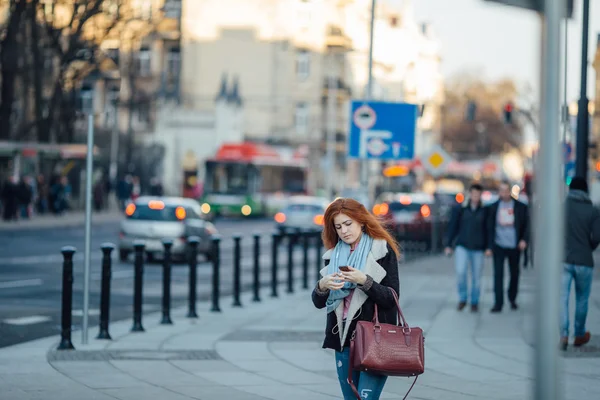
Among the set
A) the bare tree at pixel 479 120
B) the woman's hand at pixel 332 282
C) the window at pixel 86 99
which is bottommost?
the woman's hand at pixel 332 282

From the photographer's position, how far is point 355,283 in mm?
6844

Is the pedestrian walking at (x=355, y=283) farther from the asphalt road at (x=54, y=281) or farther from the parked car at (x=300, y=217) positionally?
the parked car at (x=300, y=217)

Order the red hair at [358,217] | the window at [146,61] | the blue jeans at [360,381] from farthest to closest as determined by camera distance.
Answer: the window at [146,61]
the red hair at [358,217]
the blue jeans at [360,381]

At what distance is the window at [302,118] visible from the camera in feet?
291

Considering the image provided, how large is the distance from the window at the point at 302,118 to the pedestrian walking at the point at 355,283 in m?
81.6

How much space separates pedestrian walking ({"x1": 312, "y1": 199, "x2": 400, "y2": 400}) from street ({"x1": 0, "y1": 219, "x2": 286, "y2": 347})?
→ 669 cm

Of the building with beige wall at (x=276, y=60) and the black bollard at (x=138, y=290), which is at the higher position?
the building with beige wall at (x=276, y=60)

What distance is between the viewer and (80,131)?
235ft

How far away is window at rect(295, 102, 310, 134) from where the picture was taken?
88.8 meters

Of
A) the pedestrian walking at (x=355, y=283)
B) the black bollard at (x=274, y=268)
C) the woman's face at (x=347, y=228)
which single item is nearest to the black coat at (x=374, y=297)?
the pedestrian walking at (x=355, y=283)

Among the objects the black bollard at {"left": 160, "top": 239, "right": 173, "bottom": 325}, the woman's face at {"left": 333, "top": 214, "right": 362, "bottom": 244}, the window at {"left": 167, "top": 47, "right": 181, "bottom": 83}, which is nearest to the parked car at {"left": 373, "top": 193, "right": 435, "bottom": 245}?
the black bollard at {"left": 160, "top": 239, "right": 173, "bottom": 325}

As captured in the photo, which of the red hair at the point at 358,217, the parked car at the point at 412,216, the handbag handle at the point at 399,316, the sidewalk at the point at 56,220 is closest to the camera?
the handbag handle at the point at 399,316

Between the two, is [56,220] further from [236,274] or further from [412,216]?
[236,274]

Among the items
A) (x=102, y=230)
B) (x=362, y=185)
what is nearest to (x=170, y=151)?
(x=102, y=230)
